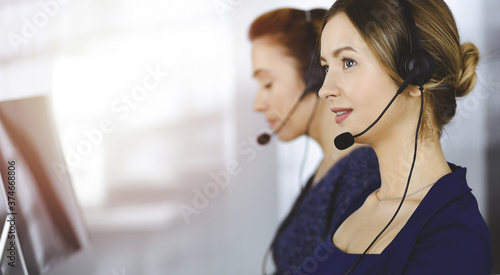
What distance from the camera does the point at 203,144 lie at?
1.63 meters

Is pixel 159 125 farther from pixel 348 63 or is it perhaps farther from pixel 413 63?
pixel 413 63

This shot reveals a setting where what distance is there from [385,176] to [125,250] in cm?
100

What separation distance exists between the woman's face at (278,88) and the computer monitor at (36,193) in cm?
74

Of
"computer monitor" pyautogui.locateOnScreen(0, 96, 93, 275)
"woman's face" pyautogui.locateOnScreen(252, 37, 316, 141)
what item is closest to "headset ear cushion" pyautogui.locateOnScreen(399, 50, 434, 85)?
"woman's face" pyautogui.locateOnScreen(252, 37, 316, 141)

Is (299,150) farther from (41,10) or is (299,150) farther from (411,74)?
(41,10)

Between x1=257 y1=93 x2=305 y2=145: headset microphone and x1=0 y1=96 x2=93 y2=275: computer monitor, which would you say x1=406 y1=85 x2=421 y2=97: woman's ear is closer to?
x1=257 y1=93 x2=305 y2=145: headset microphone

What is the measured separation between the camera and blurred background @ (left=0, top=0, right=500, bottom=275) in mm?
1569

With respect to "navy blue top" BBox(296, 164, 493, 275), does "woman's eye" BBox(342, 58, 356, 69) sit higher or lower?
higher

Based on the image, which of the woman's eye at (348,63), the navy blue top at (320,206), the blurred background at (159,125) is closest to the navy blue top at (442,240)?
the woman's eye at (348,63)

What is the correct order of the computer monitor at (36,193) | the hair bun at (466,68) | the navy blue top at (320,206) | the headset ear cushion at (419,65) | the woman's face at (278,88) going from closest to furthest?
the headset ear cushion at (419,65), the hair bun at (466,68), the navy blue top at (320,206), the computer monitor at (36,193), the woman's face at (278,88)

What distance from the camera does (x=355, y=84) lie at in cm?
95

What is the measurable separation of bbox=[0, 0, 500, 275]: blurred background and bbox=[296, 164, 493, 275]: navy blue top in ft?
2.54

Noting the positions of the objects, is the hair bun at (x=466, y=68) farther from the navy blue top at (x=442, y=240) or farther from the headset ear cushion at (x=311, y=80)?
the headset ear cushion at (x=311, y=80)

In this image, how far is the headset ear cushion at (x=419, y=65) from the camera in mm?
852
